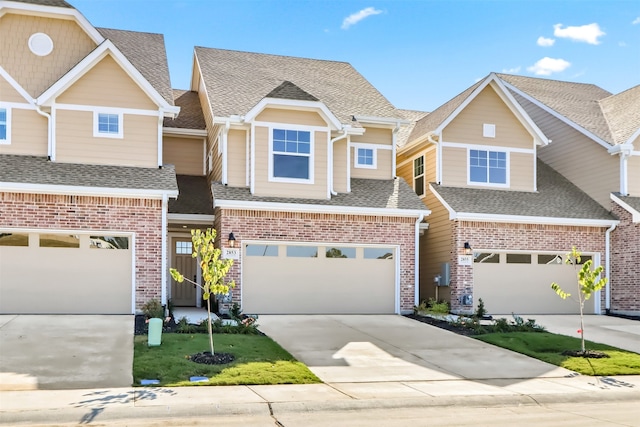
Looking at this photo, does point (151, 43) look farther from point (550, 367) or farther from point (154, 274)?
point (550, 367)

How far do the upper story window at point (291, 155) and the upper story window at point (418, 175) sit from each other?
538 cm

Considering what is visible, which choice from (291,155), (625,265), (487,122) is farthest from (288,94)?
(625,265)

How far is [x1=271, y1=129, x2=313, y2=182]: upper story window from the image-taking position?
1994cm

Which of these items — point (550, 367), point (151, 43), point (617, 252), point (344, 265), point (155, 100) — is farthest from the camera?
point (151, 43)

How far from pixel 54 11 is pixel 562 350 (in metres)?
16.8

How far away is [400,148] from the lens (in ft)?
83.3

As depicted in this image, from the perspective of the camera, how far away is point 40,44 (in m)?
19.2

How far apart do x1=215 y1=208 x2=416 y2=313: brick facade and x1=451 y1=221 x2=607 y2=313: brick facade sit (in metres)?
1.42

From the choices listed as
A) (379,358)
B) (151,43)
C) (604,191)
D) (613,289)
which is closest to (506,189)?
(604,191)

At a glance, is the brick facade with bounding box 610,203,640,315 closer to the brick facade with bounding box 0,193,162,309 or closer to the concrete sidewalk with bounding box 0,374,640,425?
the concrete sidewalk with bounding box 0,374,640,425

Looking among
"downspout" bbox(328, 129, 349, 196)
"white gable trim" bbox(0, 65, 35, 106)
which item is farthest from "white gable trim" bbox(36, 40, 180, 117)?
A: "downspout" bbox(328, 129, 349, 196)

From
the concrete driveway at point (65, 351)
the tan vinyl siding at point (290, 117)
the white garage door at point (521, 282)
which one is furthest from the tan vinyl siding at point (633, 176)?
the concrete driveway at point (65, 351)

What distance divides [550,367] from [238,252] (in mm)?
9279

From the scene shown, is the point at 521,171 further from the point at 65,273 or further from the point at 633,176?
the point at 65,273
